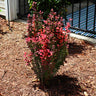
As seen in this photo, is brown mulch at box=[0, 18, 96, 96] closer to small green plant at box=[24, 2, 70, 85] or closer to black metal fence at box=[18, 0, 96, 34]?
small green plant at box=[24, 2, 70, 85]

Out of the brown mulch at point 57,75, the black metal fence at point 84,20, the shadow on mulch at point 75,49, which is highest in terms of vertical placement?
the black metal fence at point 84,20

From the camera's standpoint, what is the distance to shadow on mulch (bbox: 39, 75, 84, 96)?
361 centimetres

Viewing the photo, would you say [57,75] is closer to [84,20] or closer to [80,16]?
[84,20]

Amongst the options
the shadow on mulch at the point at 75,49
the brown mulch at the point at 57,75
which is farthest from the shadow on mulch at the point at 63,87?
the shadow on mulch at the point at 75,49

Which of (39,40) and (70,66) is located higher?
(39,40)

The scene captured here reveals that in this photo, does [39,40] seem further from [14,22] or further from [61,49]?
[14,22]

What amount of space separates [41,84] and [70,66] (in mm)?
926

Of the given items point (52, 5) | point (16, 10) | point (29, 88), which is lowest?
point (29, 88)

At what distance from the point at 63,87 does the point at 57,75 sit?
393mm

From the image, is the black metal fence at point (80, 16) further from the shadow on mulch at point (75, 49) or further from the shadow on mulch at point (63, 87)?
the shadow on mulch at point (63, 87)

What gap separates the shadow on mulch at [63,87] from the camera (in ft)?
11.8

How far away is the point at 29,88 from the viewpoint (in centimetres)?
376

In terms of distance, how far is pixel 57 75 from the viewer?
4070mm

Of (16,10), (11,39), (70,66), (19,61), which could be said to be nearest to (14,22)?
(16,10)
